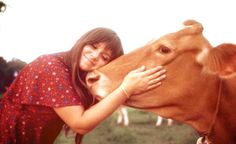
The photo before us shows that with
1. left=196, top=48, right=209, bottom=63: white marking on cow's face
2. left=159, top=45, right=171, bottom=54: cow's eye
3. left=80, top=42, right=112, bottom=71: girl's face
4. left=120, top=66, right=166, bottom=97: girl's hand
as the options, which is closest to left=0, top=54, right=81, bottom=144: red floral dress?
left=80, top=42, right=112, bottom=71: girl's face

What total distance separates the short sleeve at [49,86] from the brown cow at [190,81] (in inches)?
5.2

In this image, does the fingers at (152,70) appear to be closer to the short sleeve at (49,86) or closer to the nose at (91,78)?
the nose at (91,78)

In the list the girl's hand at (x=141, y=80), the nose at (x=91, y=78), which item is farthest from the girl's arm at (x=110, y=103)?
the nose at (x=91, y=78)

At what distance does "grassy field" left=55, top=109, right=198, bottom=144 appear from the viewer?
210 cm

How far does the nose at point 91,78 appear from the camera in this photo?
1.92 m

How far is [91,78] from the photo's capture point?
1979mm

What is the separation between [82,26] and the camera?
2264mm

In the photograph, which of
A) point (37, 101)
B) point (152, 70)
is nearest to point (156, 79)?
point (152, 70)

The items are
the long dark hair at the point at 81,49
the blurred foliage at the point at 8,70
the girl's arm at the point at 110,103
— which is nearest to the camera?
the girl's arm at the point at 110,103

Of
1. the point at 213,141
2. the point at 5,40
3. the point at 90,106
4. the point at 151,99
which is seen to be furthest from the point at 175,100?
the point at 5,40

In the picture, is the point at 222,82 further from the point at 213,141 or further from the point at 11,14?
the point at 11,14

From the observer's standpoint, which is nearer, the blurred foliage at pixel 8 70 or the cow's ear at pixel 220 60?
the cow's ear at pixel 220 60

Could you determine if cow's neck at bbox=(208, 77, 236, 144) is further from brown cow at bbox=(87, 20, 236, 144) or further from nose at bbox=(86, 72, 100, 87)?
nose at bbox=(86, 72, 100, 87)

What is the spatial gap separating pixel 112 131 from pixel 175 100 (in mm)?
401
